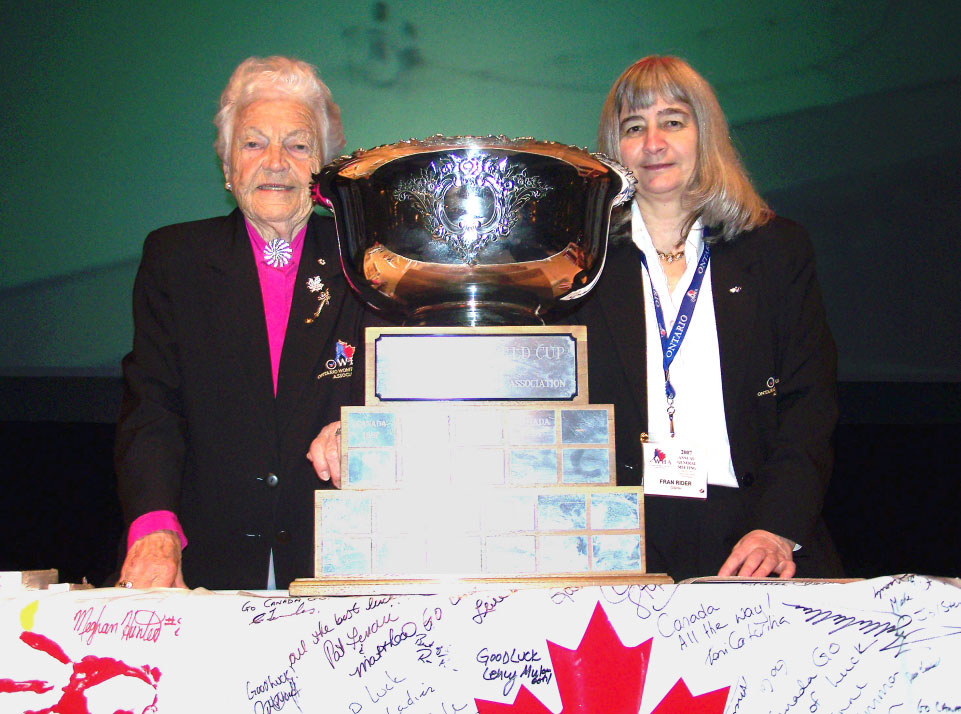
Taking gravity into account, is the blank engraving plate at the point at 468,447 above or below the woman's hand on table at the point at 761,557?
above

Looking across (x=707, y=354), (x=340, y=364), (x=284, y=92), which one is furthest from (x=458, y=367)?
(x=284, y=92)

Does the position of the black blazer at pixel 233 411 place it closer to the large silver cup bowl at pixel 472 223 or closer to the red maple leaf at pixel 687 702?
the large silver cup bowl at pixel 472 223

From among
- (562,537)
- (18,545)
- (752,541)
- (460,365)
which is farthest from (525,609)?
(18,545)

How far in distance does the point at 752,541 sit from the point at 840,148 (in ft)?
6.18

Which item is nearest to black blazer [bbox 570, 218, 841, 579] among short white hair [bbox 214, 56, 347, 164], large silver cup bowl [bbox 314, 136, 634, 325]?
large silver cup bowl [bbox 314, 136, 634, 325]

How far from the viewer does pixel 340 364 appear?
108 cm

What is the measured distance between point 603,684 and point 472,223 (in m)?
0.41

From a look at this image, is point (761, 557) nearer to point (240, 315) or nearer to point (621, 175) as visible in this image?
point (621, 175)

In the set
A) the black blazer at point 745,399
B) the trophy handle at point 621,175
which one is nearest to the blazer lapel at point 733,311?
the black blazer at point 745,399

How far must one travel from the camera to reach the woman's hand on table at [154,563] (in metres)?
0.89

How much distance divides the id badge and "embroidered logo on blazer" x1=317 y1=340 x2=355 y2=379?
39 centimetres

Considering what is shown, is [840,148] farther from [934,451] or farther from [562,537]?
[562,537]

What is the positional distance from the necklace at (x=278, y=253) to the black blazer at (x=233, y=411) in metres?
0.07

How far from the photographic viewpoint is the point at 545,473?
2.47ft
